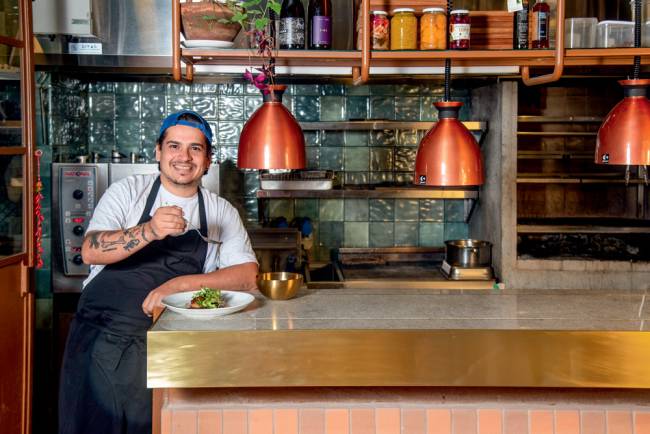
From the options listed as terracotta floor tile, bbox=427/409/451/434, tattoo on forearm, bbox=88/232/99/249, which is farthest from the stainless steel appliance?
terracotta floor tile, bbox=427/409/451/434

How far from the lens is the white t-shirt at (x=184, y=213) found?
333cm

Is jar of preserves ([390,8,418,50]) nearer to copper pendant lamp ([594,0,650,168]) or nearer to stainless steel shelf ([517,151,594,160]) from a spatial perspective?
copper pendant lamp ([594,0,650,168])

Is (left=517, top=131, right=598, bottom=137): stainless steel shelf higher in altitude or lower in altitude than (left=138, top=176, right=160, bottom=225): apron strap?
higher

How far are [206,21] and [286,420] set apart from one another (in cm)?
160

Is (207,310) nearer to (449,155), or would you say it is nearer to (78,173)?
(449,155)

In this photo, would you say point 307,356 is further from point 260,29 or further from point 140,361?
point 260,29

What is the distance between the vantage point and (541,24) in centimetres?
319

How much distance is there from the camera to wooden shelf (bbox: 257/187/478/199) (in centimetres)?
513

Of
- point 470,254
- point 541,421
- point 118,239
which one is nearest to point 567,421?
point 541,421

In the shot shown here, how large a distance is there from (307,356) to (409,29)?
1516mm

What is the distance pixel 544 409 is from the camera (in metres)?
2.67

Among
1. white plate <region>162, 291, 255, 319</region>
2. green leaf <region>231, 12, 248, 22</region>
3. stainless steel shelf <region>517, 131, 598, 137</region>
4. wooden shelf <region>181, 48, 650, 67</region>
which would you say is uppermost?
Answer: green leaf <region>231, 12, 248, 22</region>

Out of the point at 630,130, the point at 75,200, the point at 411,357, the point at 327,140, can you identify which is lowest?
the point at 411,357

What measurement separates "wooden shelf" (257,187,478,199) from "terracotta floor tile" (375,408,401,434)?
263 centimetres
